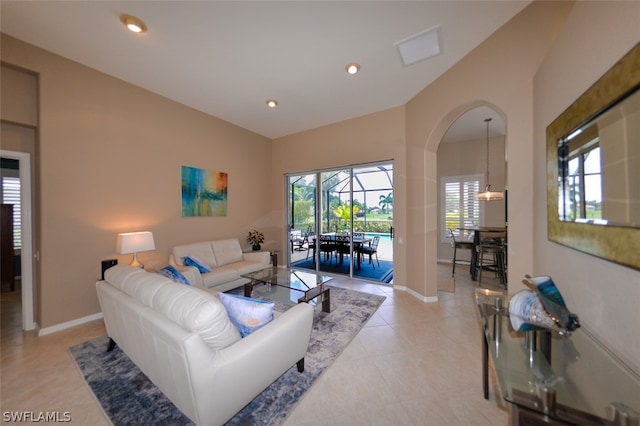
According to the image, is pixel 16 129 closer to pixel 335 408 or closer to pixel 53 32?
pixel 53 32

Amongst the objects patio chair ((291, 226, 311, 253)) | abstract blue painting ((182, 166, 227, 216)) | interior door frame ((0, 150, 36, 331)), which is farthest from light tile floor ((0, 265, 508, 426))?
patio chair ((291, 226, 311, 253))

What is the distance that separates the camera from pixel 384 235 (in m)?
5.56

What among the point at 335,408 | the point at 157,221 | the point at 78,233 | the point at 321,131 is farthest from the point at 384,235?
the point at 78,233

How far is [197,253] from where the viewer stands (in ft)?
13.3

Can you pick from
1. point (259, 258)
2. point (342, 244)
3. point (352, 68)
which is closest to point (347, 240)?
point (342, 244)

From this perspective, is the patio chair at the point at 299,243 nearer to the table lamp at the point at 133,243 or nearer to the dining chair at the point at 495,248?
the table lamp at the point at 133,243

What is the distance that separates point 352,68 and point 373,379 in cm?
367

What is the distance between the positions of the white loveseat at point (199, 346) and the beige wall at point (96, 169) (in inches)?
74.7

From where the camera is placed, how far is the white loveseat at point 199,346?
1278mm

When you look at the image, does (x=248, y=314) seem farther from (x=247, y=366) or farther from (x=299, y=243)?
(x=299, y=243)

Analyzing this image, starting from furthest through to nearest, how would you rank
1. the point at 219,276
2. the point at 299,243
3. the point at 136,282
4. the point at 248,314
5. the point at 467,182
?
the point at 467,182 → the point at 299,243 → the point at 219,276 → the point at 136,282 → the point at 248,314

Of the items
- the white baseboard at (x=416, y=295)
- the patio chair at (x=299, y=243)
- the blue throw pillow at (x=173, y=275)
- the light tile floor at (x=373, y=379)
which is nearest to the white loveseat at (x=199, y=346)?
the light tile floor at (x=373, y=379)

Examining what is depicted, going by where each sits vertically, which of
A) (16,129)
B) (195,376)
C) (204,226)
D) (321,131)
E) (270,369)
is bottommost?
(270,369)

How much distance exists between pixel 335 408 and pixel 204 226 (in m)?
3.96
